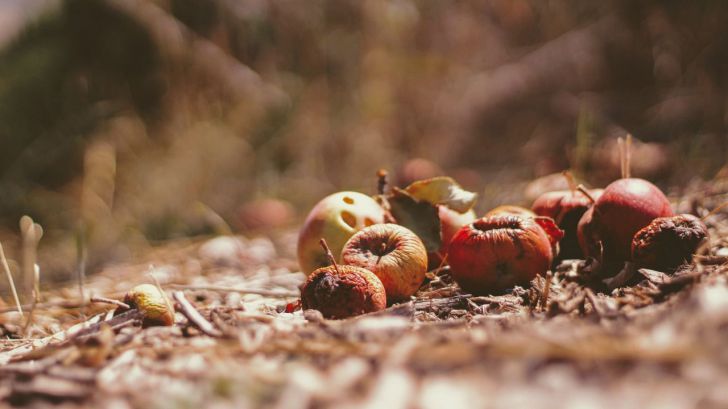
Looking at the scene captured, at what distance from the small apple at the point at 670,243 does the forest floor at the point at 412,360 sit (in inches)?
2.6

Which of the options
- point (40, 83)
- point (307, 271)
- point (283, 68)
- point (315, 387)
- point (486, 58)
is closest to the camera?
point (315, 387)

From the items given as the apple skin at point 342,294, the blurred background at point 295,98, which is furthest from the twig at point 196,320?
the blurred background at point 295,98

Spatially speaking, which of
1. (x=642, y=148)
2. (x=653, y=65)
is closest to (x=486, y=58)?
(x=653, y=65)

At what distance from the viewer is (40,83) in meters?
5.41

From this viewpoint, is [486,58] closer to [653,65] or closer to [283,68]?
[653,65]

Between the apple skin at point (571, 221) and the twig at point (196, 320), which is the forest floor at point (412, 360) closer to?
the twig at point (196, 320)

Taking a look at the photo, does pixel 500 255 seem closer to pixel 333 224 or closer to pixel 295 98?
pixel 333 224

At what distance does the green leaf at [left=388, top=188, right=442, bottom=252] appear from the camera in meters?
2.44

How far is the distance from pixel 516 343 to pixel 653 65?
566 centimetres

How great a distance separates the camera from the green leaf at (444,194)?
8.20ft

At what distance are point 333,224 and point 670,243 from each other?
1136 mm

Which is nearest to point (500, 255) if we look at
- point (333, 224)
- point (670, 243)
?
point (670, 243)

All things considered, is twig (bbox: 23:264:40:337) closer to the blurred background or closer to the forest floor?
the forest floor

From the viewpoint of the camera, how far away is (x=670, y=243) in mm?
2043
